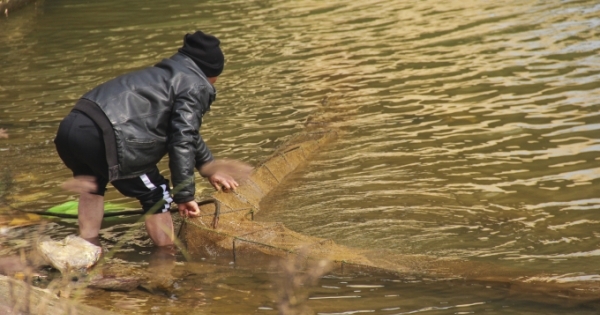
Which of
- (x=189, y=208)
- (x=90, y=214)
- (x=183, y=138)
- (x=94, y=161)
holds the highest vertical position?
(x=183, y=138)

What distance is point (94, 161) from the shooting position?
5.36m

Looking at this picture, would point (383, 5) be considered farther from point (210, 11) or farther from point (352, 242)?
point (352, 242)

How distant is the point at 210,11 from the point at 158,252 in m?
13.4

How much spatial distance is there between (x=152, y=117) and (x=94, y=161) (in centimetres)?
49

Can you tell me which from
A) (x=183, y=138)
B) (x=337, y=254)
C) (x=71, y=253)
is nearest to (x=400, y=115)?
(x=337, y=254)

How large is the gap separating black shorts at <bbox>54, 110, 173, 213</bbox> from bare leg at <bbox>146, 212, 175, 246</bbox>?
10cm

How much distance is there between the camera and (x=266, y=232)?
5980 mm

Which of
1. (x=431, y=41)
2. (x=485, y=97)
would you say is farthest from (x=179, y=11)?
(x=485, y=97)

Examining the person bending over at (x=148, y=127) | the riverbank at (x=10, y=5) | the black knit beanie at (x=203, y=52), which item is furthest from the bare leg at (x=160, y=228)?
the riverbank at (x=10, y=5)

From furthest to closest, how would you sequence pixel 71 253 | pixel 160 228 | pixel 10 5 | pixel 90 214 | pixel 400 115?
pixel 10 5 → pixel 400 115 → pixel 160 228 → pixel 90 214 → pixel 71 253

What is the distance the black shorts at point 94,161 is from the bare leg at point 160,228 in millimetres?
100

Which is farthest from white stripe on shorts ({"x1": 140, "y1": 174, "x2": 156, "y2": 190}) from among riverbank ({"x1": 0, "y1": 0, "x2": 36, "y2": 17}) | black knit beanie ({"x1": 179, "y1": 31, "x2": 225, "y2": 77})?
riverbank ({"x1": 0, "y1": 0, "x2": 36, "y2": 17})

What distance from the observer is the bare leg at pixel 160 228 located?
5965mm

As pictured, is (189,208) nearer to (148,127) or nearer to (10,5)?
(148,127)
